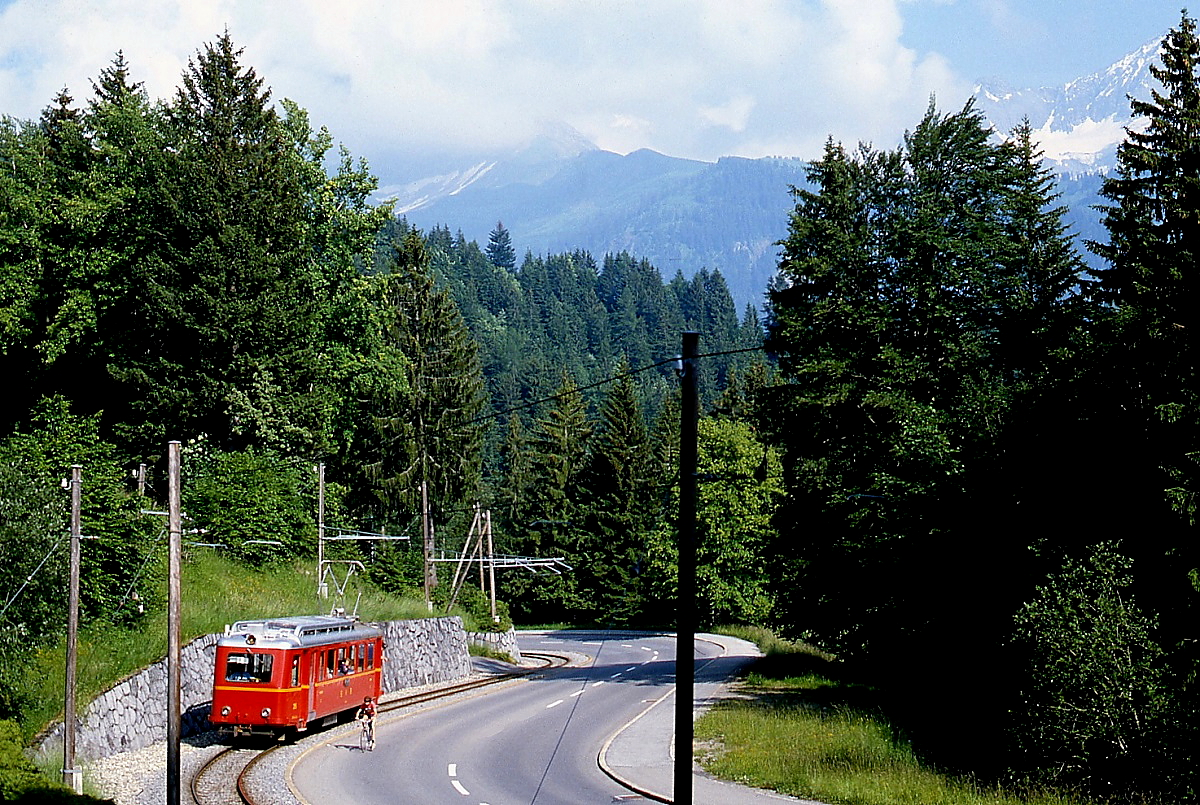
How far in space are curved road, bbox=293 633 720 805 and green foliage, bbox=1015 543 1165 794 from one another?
824 centimetres

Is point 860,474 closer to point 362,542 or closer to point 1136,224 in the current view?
point 1136,224

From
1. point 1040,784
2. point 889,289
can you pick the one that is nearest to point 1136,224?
point 889,289

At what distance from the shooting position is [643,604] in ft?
289

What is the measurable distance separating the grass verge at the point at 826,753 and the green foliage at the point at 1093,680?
1.09 metres

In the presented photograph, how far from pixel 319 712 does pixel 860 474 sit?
1651cm

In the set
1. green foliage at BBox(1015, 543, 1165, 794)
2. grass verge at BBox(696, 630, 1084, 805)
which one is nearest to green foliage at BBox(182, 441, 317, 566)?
grass verge at BBox(696, 630, 1084, 805)

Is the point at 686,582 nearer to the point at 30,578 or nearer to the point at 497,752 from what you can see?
the point at 30,578

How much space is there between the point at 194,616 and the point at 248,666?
5.88 metres

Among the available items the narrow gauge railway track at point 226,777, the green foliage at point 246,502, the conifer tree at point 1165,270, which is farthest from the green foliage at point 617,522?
the narrow gauge railway track at point 226,777

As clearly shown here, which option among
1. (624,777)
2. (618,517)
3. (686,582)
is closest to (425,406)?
(618,517)

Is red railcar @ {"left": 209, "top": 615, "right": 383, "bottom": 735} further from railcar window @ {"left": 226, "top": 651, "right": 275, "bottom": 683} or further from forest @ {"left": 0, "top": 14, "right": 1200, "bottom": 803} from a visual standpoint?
forest @ {"left": 0, "top": 14, "right": 1200, "bottom": 803}

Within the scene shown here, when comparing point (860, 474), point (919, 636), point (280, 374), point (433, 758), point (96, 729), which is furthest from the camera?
point (280, 374)

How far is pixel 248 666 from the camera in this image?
2795cm

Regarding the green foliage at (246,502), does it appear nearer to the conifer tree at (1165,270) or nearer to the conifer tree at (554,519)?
the conifer tree at (1165,270)
